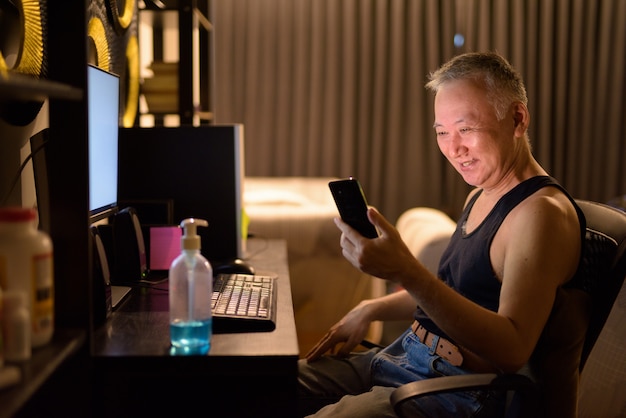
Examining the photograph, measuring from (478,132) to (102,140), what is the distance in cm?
88

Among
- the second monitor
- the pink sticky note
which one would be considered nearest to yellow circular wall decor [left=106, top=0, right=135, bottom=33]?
the second monitor

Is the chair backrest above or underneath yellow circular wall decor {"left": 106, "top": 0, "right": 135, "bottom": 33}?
underneath

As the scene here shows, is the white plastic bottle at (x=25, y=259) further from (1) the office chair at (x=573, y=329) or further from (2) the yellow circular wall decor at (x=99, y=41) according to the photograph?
(2) the yellow circular wall decor at (x=99, y=41)

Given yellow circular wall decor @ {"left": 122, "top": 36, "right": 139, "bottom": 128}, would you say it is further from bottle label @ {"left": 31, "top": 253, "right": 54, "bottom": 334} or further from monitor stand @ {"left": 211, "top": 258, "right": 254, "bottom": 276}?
bottle label @ {"left": 31, "top": 253, "right": 54, "bottom": 334}

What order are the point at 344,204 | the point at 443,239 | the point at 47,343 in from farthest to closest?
the point at 443,239
the point at 344,204
the point at 47,343

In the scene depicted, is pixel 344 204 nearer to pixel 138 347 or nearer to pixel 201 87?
pixel 138 347

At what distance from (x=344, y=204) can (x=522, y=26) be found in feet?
13.2

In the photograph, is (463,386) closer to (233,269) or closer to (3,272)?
Result: (3,272)

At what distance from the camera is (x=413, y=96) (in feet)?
16.2

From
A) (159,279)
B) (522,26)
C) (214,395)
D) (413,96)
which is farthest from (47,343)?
(522,26)

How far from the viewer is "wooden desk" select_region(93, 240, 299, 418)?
115cm

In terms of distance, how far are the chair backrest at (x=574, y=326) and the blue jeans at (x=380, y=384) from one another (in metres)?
0.10

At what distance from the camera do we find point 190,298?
1.19 metres

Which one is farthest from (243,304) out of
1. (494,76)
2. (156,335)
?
(494,76)
